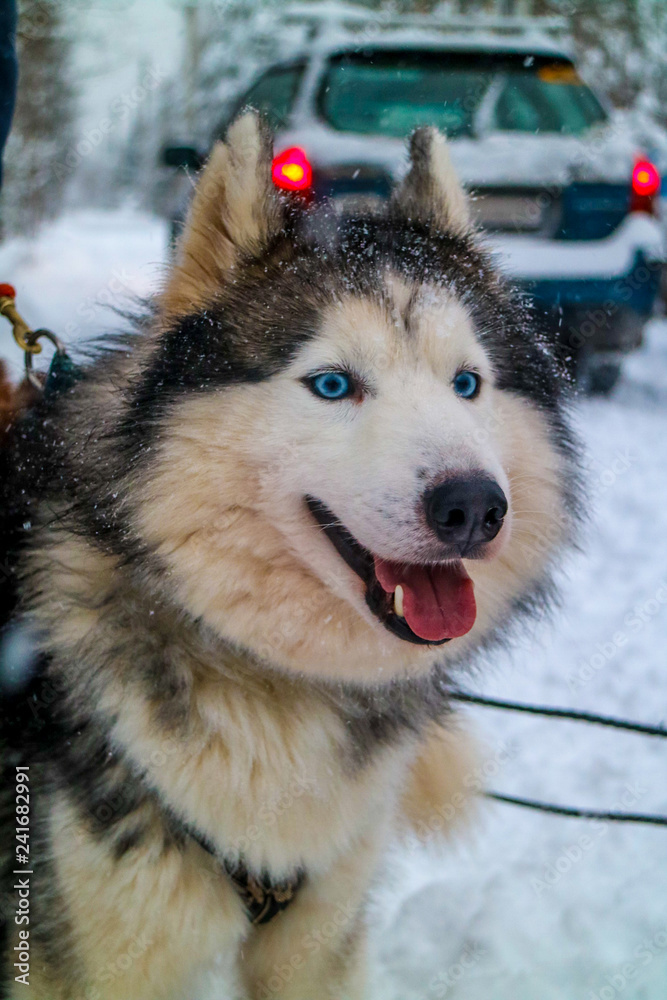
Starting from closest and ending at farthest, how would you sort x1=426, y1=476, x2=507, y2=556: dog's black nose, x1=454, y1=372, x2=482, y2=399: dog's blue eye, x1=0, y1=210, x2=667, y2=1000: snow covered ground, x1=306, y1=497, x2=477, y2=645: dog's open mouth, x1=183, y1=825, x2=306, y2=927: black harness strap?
x1=426, y1=476, x2=507, y2=556: dog's black nose → x1=306, y1=497, x2=477, y2=645: dog's open mouth → x1=183, y1=825, x2=306, y2=927: black harness strap → x1=454, y1=372, x2=482, y2=399: dog's blue eye → x1=0, y1=210, x2=667, y2=1000: snow covered ground

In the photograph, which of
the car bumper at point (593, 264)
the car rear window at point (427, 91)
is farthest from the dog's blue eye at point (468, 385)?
the car rear window at point (427, 91)

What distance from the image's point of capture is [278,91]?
559 centimetres

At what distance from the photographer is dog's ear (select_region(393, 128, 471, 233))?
202 cm

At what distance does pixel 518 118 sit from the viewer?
5.72 m

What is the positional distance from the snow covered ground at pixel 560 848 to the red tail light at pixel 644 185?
8.03 ft

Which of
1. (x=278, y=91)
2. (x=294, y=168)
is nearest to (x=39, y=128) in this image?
(x=278, y=91)

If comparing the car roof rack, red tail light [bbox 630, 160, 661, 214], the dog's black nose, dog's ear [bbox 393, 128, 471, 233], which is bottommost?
red tail light [bbox 630, 160, 661, 214]

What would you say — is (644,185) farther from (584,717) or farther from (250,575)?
(250,575)

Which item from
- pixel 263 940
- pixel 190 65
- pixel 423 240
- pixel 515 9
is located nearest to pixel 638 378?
pixel 423 240

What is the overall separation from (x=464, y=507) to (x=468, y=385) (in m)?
0.48

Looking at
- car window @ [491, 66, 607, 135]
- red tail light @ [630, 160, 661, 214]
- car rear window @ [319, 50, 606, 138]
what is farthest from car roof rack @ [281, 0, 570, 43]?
red tail light @ [630, 160, 661, 214]

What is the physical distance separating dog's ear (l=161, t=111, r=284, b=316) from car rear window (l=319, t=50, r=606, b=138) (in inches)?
144

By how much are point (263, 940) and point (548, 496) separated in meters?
1.27

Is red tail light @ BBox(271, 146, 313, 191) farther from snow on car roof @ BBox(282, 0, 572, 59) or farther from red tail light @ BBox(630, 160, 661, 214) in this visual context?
red tail light @ BBox(630, 160, 661, 214)
